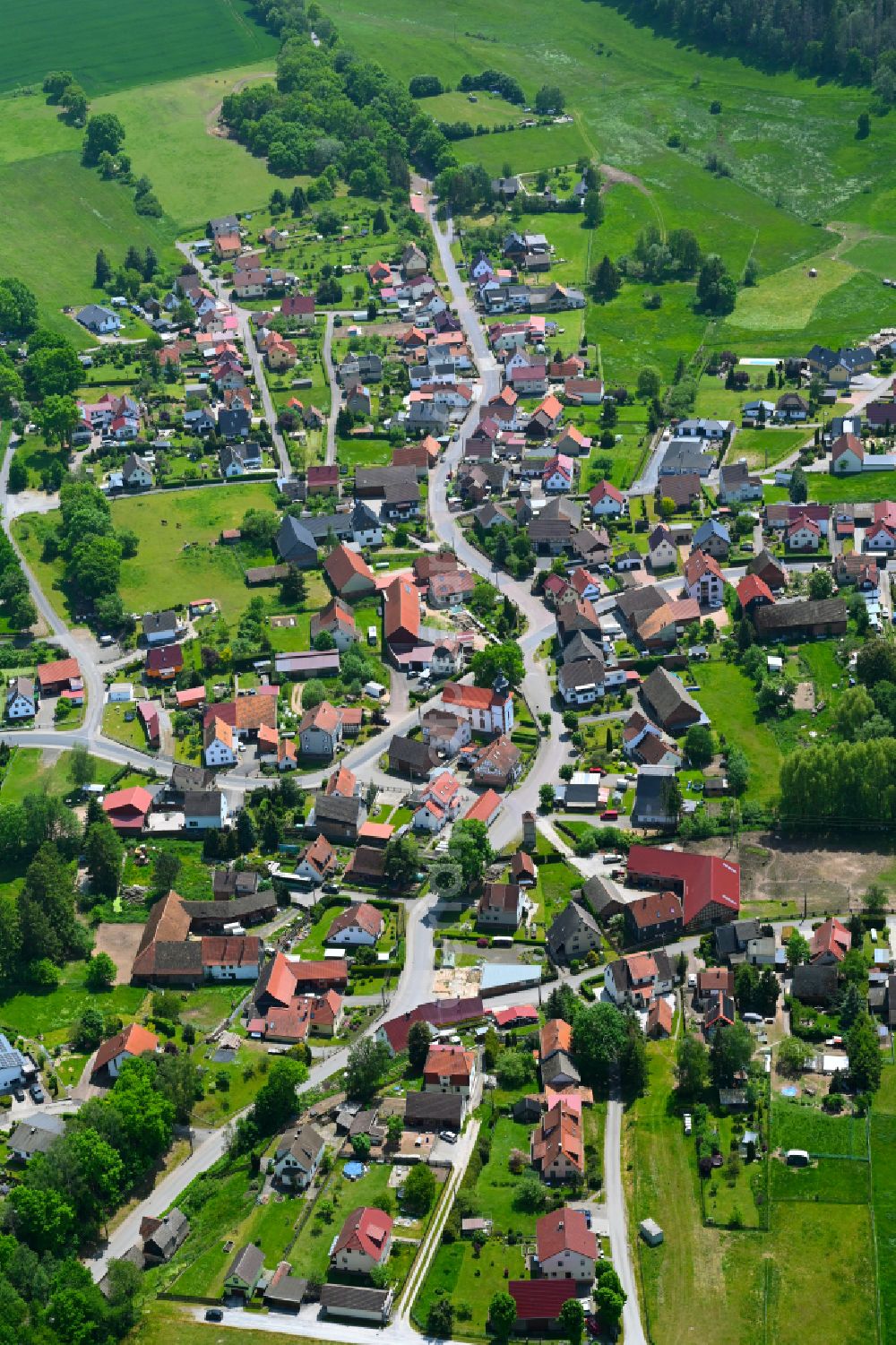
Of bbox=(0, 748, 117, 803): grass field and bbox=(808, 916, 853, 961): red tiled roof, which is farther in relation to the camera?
bbox=(0, 748, 117, 803): grass field

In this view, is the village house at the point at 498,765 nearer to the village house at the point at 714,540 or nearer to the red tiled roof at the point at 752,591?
the red tiled roof at the point at 752,591

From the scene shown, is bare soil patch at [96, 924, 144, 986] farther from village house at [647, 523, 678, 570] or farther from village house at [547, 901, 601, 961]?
village house at [647, 523, 678, 570]

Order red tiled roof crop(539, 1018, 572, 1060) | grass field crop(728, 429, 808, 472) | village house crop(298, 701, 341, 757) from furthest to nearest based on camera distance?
grass field crop(728, 429, 808, 472)
village house crop(298, 701, 341, 757)
red tiled roof crop(539, 1018, 572, 1060)

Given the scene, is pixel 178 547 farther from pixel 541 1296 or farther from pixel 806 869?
pixel 541 1296

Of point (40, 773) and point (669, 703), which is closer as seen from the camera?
point (669, 703)

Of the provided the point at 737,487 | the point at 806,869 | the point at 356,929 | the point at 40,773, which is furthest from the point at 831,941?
the point at 737,487

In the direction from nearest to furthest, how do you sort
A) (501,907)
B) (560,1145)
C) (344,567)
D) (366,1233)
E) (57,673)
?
(366,1233), (560,1145), (501,907), (57,673), (344,567)

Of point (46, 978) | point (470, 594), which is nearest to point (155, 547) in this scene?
point (470, 594)

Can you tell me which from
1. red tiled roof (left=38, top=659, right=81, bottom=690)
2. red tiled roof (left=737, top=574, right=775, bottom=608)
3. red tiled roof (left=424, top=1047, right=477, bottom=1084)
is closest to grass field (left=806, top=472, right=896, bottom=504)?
red tiled roof (left=737, top=574, right=775, bottom=608)
